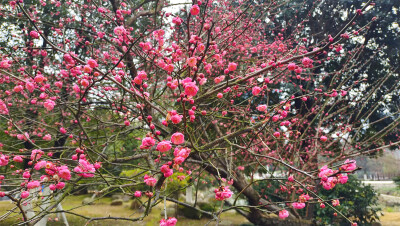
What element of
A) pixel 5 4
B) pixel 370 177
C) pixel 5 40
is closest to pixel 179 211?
pixel 5 40

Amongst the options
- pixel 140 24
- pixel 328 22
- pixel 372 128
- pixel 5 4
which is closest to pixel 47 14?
pixel 5 4

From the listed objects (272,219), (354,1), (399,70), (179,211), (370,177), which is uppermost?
(354,1)

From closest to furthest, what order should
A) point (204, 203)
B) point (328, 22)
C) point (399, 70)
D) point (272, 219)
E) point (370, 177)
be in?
1. point (272, 219)
2. point (399, 70)
3. point (328, 22)
4. point (204, 203)
5. point (370, 177)

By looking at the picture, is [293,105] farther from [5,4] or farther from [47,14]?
[5,4]

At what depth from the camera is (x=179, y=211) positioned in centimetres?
949

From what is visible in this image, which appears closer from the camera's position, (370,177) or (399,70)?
(399,70)

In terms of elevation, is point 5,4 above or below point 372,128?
above

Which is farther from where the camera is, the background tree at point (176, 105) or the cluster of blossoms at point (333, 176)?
the background tree at point (176, 105)

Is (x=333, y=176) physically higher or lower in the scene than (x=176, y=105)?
lower

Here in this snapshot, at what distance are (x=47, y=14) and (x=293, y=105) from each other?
7.76m

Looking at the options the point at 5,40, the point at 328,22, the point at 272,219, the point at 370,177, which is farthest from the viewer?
the point at 370,177

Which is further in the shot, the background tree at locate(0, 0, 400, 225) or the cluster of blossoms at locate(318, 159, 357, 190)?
the background tree at locate(0, 0, 400, 225)

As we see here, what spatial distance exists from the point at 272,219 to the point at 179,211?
5582mm

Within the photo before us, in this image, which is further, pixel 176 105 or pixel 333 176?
pixel 176 105
